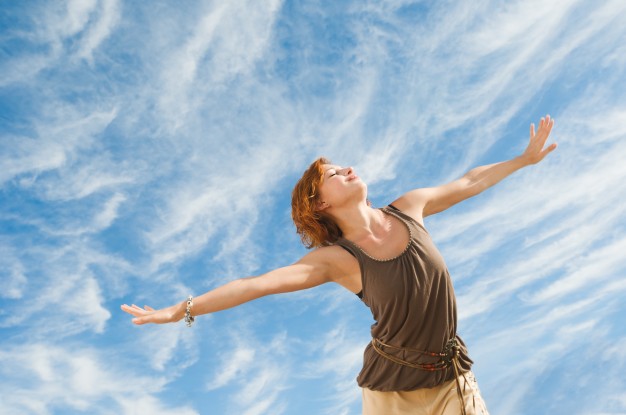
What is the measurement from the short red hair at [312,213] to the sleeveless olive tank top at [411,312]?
69 cm

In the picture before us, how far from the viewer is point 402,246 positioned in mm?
5578

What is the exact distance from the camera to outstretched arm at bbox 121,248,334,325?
504 cm

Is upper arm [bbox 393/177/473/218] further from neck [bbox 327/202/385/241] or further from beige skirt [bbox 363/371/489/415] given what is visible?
beige skirt [bbox 363/371/489/415]

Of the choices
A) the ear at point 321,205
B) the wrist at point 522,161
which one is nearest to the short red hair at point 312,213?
the ear at point 321,205

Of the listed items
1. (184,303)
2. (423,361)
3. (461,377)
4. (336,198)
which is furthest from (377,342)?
(184,303)

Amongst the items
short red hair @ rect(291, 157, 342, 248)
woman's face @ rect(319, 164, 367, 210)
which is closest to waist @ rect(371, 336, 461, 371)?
short red hair @ rect(291, 157, 342, 248)

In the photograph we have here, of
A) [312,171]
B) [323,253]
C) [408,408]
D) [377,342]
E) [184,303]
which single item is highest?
[312,171]

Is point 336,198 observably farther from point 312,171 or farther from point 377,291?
point 377,291

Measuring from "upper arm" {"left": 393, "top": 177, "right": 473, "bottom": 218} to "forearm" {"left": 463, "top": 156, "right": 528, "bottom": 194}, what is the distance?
7 cm

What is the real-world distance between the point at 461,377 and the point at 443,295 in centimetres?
74

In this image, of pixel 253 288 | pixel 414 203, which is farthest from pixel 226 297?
pixel 414 203

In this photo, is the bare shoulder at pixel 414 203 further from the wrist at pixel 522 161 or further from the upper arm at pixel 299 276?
the wrist at pixel 522 161

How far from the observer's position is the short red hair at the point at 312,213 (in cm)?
607

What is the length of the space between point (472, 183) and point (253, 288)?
8.72 ft
